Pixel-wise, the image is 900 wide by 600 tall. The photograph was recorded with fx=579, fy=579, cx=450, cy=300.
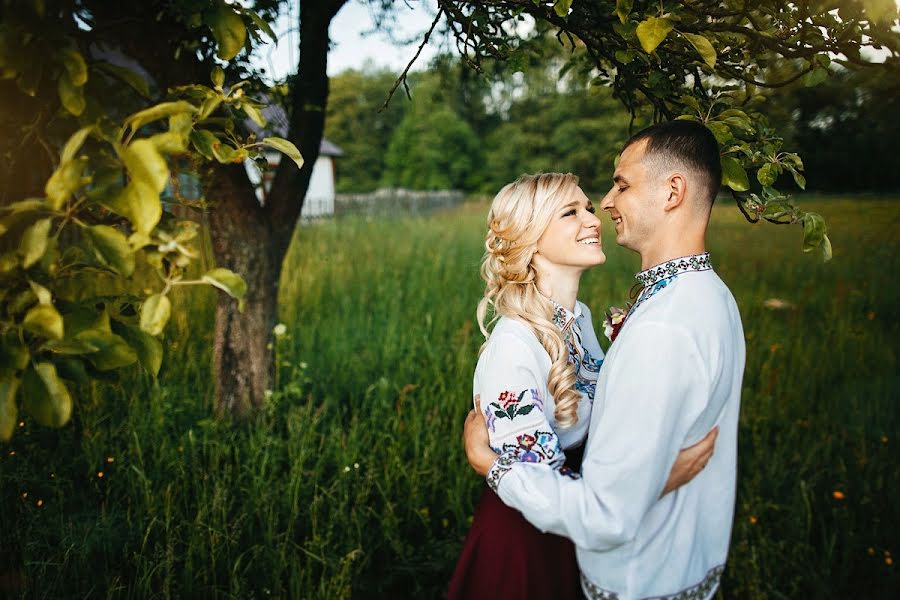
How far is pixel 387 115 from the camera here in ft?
209

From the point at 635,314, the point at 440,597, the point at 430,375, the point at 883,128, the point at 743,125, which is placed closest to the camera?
the point at 635,314

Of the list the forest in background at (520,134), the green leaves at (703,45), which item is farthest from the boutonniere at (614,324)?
the forest in background at (520,134)

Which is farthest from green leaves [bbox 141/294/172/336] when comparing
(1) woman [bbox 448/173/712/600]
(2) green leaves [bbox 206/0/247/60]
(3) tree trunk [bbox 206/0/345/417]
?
(3) tree trunk [bbox 206/0/345/417]

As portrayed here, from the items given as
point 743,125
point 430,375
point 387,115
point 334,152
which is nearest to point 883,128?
point 430,375

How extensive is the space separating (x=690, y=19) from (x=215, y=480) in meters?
2.89

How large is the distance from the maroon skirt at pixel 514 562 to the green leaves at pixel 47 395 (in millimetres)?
1251

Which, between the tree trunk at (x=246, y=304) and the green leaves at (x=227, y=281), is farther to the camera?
the tree trunk at (x=246, y=304)

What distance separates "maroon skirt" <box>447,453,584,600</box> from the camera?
1762mm

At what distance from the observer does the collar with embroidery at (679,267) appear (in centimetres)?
160

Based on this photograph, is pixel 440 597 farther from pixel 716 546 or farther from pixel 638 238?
pixel 638 238

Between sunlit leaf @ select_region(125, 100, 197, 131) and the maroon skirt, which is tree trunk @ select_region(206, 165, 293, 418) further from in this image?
sunlit leaf @ select_region(125, 100, 197, 131)

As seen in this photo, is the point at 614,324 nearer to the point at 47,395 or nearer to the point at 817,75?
Result: the point at 817,75

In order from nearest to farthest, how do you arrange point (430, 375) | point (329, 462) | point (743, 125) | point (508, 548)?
point (743, 125)
point (508, 548)
point (329, 462)
point (430, 375)

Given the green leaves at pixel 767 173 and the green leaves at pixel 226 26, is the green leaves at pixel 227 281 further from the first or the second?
the green leaves at pixel 767 173
